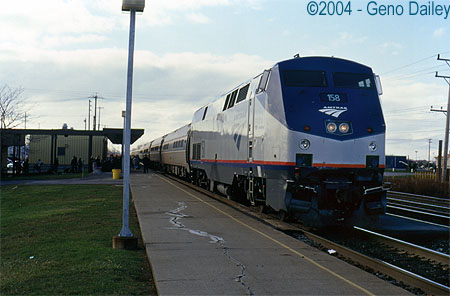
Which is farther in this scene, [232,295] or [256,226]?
[256,226]

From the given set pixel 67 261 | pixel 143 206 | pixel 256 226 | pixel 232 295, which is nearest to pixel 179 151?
pixel 143 206

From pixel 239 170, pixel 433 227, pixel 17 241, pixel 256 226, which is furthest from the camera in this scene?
pixel 239 170

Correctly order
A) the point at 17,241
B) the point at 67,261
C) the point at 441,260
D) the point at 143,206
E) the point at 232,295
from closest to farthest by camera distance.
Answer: the point at 232,295, the point at 67,261, the point at 441,260, the point at 17,241, the point at 143,206

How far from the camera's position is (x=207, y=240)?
1005cm

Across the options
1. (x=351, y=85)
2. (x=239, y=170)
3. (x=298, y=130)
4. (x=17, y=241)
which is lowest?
(x=17, y=241)

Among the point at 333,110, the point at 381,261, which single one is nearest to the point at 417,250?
the point at 381,261

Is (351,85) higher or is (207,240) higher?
(351,85)

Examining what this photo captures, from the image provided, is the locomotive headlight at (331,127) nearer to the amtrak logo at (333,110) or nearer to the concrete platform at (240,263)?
the amtrak logo at (333,110)

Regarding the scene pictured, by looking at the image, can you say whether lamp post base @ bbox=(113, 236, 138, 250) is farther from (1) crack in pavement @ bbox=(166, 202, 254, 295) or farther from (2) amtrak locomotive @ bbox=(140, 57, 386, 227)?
(2) amtrak locomotive @ bbox=(140, 57, 386, 227)

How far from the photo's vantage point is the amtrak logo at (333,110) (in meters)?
11.4

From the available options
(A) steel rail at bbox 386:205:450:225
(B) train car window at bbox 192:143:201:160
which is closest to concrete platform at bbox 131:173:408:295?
(A) steel rail at bbox 386:205:450:225

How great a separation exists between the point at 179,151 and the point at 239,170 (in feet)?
59.2

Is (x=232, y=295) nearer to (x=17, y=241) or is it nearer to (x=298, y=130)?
(x=298, y=130)

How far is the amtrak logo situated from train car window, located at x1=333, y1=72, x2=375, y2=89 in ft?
2.56
